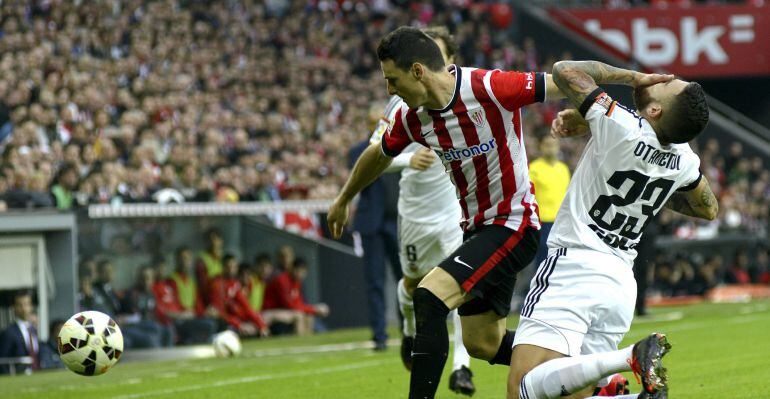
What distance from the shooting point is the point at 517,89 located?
6.33 m

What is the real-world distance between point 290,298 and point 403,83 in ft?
33.3

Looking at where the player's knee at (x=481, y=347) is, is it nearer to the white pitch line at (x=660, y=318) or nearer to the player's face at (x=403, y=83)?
the player's face at (x=403, y=83)

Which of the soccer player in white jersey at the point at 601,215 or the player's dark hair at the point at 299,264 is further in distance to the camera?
the player's dark hair at the point at 299,264

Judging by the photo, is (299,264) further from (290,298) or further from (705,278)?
(705,278)

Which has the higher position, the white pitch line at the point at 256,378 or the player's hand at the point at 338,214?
the player's hand at the point at 338,214

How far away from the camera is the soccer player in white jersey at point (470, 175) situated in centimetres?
625

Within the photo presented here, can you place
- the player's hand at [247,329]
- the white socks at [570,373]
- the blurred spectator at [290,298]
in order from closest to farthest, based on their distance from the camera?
the white socks at [570,373] < the player's hand at [247,329] < the blurred spectator at [290,298]

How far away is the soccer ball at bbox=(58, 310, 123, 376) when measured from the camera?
8.25 metres

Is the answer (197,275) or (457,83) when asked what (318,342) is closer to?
(197,275)

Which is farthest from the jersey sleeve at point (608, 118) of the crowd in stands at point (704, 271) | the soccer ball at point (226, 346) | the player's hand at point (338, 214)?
the crowd in stands at point (704, 271)

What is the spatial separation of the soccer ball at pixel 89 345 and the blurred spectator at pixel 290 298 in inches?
300

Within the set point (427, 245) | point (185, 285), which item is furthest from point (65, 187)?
point (427, 245)

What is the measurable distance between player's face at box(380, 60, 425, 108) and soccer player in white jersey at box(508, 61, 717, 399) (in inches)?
29.6

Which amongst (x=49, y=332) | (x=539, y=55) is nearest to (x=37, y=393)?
(x=49, y=332)
